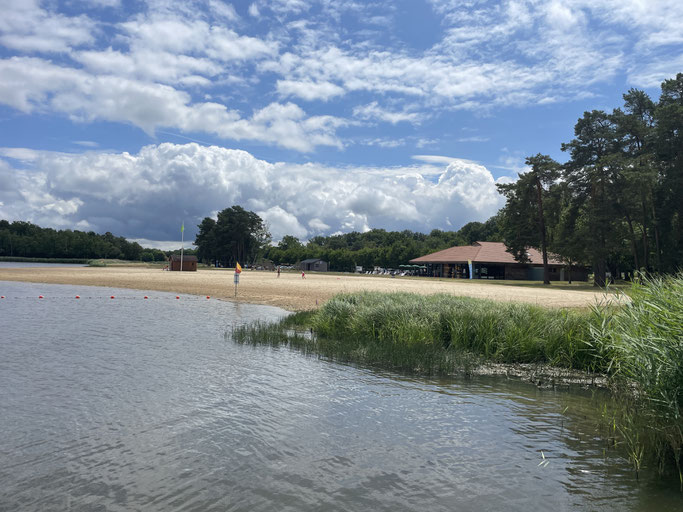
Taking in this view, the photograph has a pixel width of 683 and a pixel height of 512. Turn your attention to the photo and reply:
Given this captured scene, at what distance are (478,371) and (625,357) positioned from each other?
564 centimetres

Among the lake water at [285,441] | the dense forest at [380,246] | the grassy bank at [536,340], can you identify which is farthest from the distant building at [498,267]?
the lake water at [285,441]

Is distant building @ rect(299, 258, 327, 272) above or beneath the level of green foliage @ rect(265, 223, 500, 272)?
beneath

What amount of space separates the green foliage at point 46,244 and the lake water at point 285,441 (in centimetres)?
14041

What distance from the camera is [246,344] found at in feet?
50.5

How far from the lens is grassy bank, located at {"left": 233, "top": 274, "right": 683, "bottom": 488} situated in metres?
6.37

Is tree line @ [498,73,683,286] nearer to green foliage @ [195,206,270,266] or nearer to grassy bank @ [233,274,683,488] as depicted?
grassy bank @ [233,274,683,488]

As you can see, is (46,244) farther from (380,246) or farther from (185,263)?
(380,246)

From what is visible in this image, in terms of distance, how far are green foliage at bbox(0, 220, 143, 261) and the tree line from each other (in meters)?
123

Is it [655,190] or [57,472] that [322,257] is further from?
[57,472]

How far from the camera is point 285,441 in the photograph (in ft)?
23.7

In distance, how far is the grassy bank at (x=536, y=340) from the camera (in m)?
6.37

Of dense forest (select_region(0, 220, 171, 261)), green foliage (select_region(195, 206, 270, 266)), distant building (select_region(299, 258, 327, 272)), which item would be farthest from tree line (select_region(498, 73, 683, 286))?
dense forest (select_region(0, 220, 171, 261))

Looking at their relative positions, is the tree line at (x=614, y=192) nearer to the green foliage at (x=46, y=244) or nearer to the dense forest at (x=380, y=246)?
the dense forest at (x=380, y=246)

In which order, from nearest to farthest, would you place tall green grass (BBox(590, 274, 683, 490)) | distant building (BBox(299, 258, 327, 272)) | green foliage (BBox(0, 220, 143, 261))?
tall green grass (BBox(590, 274, 683, 490))
distant building (BBox(299, 258, 327, 272))
green foliage (BBox(0, 220, 143, 261))
